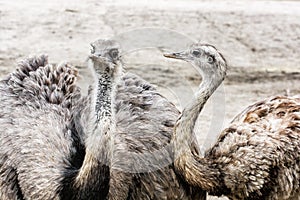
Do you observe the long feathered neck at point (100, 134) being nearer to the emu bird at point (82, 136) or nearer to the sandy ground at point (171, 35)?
the emu bird at point (82, 136)

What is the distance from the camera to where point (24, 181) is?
4383mm

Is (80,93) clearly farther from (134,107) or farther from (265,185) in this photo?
(265,185)

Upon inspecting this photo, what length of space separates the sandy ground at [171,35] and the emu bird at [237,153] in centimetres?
213

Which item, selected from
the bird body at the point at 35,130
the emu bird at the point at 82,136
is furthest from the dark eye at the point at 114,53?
the bird body at the point at 35,130

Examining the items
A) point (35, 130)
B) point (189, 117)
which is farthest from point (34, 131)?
point (189, 117)

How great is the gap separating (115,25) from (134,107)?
14.6 ft

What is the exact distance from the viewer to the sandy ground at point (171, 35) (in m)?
8.23

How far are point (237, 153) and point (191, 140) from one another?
1.17 feet

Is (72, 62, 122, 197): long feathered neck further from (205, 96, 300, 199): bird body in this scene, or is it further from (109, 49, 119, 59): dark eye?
(205, 96, 300, 199): bird body

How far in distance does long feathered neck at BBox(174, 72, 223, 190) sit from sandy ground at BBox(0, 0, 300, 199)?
246 centimetres

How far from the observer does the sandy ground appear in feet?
27.0

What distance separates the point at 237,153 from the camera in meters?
5.13

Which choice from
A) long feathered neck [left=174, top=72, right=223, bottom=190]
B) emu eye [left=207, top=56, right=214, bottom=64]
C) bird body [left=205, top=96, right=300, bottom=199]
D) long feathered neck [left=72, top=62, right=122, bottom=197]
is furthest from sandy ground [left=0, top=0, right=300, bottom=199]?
long feathered neck [left=72, top=62, right=122, bottom=197]

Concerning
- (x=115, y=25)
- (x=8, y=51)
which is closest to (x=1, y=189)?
(x=8, y=51)
